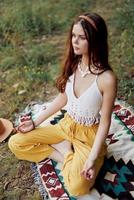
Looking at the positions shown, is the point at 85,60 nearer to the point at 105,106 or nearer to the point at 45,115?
the point at 105,106

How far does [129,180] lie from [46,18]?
2.51 meters

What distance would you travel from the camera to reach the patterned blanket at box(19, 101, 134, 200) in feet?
8.97

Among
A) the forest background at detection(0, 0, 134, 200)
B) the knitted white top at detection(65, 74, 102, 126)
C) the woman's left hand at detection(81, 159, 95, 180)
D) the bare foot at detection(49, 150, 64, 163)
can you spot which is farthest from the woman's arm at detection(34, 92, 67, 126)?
the woman's left hand at detection(81, 159, 95, 180)

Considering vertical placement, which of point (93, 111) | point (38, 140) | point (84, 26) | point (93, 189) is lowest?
point (93, 189)

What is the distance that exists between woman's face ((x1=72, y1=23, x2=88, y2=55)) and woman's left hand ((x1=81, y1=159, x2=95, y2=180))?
24.9 inches

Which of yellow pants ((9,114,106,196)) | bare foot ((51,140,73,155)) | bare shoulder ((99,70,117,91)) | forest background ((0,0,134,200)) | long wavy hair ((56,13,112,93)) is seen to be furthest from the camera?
forest background ((0,0,134,200))

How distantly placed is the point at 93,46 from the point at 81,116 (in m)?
0.48

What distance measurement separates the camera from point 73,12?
4957 millimetres

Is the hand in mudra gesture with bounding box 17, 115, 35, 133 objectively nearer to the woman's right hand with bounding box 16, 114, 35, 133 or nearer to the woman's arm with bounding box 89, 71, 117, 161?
the woman's right hand with bounding box 16, 114, 35, 133

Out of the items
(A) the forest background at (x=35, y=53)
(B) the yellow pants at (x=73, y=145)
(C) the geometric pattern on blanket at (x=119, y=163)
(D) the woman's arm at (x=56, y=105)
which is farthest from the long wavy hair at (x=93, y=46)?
(A) the forest background at (x=35, y=53)

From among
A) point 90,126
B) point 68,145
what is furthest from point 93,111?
point 68,145

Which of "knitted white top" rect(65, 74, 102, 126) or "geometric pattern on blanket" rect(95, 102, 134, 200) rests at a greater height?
"knitted white top" rect(65, 74, 102, 126)

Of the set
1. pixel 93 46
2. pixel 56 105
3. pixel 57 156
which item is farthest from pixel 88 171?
pixel 93 46

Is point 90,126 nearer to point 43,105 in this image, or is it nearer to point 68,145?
point 68,145
